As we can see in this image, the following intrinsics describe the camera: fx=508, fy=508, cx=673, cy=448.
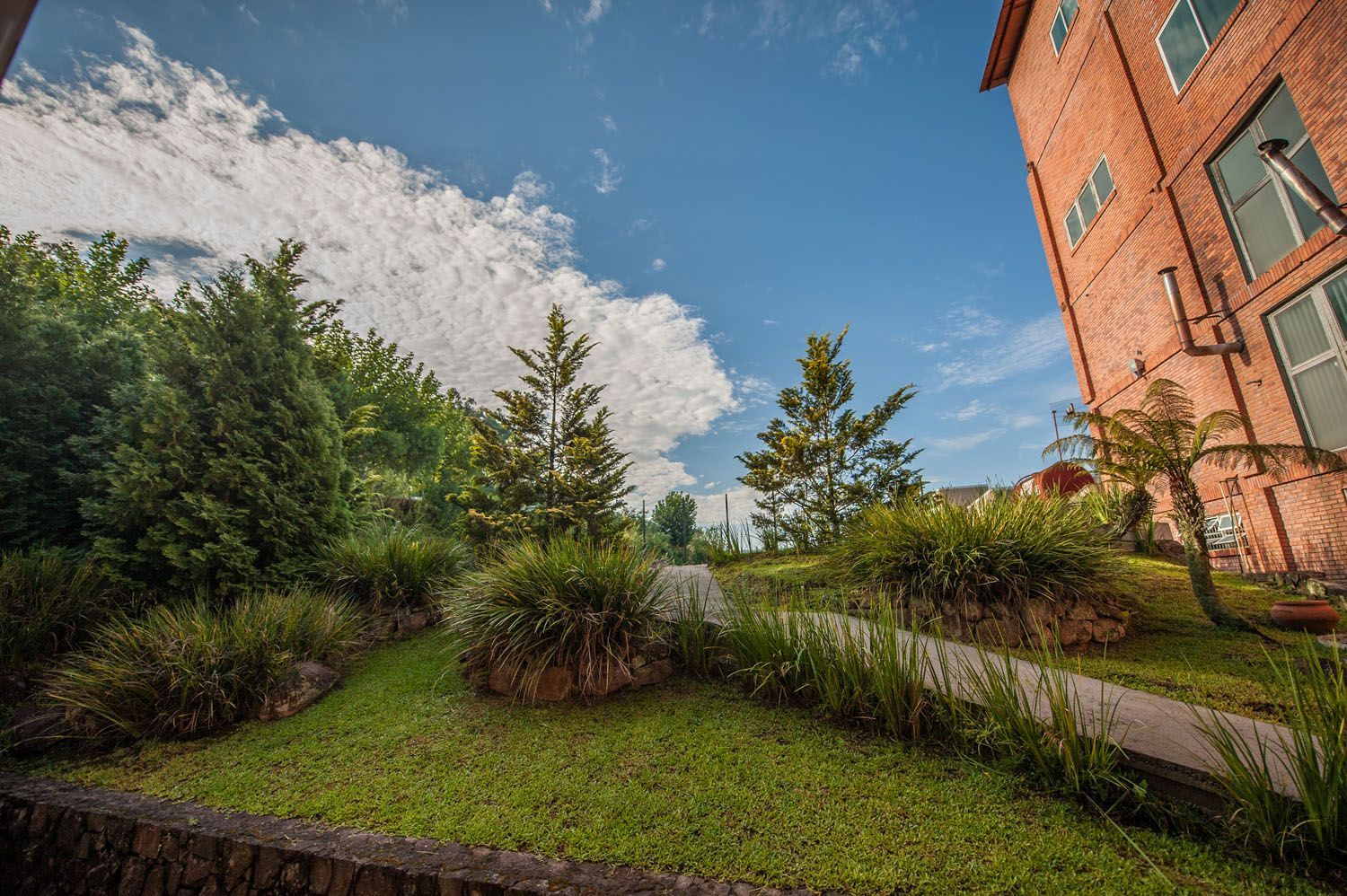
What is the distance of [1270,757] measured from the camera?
106 inches

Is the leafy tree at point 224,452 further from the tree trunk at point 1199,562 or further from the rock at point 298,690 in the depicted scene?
the tree trunk at point 1199,562

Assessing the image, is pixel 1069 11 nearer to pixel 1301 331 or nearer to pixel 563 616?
pixel 1301 331

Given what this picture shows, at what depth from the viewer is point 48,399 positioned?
6.84 m

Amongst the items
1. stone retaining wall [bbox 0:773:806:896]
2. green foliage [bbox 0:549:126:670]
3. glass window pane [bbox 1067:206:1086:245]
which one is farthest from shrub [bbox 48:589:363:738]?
glass window pane [bbox 1067:206:1086:245]

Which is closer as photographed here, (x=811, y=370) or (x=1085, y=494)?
(x=1085, y=494)

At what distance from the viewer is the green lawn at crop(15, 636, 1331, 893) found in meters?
2.32

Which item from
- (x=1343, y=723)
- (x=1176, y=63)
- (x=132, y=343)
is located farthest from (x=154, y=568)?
(x=1176, y=63)

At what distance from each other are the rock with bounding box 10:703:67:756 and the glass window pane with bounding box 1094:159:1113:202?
1709 cm

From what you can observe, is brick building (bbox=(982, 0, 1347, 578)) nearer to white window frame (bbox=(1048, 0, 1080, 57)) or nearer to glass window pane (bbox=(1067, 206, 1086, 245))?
white window frame (bbox=(1048, 0, 1080, 57))

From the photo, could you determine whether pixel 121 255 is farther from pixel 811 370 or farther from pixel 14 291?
pixel 811 370

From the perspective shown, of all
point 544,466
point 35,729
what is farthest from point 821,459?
point 35,729

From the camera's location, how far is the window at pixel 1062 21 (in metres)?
11.1

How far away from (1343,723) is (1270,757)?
1.99ft

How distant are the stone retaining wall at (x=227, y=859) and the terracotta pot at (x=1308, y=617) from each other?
6.13 m
